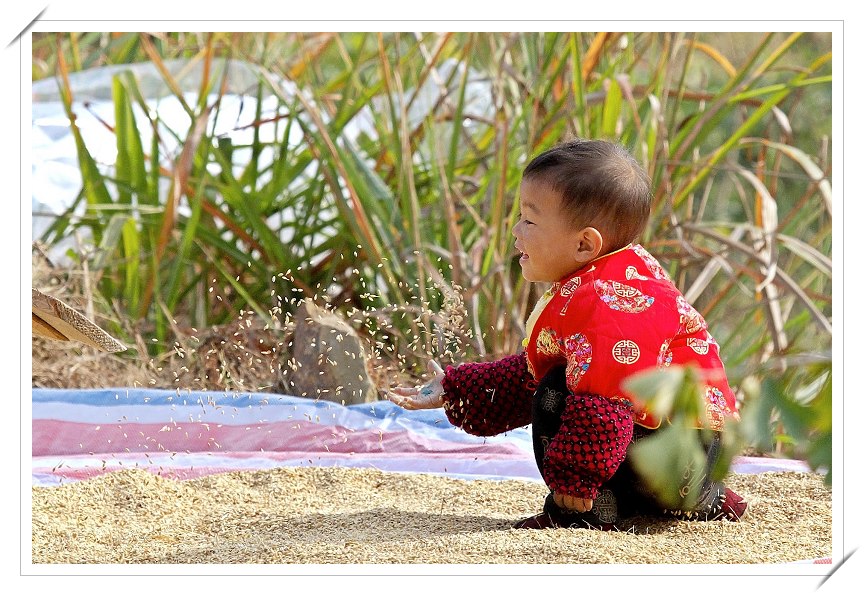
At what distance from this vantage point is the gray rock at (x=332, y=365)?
214 cm

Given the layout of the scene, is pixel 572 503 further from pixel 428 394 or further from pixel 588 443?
pixel 428 394

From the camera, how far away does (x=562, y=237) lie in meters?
1.30

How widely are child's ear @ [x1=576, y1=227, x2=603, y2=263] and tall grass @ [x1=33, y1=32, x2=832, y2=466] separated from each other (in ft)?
2.59

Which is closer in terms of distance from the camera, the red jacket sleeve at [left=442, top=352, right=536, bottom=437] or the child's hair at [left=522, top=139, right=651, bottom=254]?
the child's hair at [left=522, top=139, right=651, bottom=254]

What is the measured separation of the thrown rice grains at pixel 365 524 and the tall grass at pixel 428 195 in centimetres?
54

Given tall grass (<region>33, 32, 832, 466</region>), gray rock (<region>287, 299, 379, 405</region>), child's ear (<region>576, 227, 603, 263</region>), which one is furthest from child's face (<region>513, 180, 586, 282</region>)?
gray rock (<region>287, 299, 379, 405</region>)

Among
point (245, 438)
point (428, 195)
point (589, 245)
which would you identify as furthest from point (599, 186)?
point (428, 195)

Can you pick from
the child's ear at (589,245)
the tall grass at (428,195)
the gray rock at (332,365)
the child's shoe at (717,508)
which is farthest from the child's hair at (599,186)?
the gray rock at (332,365)

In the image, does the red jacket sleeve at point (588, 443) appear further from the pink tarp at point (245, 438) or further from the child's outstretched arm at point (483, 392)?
the pink tarp at point (245, 438)

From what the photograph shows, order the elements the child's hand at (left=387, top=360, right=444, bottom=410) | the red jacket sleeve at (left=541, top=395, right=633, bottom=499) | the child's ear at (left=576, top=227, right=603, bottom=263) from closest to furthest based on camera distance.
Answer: the red jacket sleeve at (left=541, top=395, right=633, bottom=499) → the child's ear at (left=576, top=227, right=603, bottom=263) → the child's hand at (left=387, top=360, right=444, bottom=410)

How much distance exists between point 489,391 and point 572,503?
23 centimetres

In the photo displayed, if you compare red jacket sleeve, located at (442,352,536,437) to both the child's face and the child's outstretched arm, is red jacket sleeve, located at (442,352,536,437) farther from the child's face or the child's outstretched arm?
the child's face

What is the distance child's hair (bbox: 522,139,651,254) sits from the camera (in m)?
1.28

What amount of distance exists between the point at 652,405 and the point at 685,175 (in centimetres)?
213
